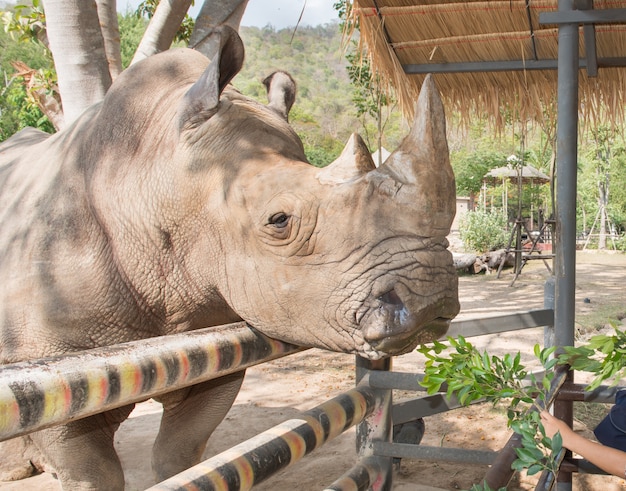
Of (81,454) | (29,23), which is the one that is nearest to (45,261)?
(81,454)

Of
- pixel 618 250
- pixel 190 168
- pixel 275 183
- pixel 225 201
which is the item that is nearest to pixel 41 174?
pixel 190 168

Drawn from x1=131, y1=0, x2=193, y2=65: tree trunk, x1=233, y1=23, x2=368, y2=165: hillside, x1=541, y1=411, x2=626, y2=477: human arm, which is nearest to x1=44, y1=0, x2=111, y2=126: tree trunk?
x1=131, y1=0, x2=193, y2=65: tree trunk

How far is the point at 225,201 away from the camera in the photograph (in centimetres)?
214

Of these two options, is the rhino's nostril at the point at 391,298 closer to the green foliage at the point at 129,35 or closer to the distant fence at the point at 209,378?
the distant fence at the point at 209,378

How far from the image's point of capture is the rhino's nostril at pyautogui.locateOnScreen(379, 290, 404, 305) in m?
1.74

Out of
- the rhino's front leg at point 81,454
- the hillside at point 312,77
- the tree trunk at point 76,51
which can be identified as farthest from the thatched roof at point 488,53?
the hillside at point 312,77

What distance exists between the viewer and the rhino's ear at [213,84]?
7.26 feet

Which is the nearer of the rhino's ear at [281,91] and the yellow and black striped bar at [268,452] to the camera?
the yellow and black striped bar at [268,452]

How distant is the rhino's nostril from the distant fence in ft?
0.85

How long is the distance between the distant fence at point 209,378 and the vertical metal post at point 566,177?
3.60ft

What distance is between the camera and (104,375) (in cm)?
108

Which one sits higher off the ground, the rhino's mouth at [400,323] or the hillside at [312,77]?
the hillside at [312,77]

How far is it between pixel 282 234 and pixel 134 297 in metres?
0.71

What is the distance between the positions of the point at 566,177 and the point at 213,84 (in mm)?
1805
